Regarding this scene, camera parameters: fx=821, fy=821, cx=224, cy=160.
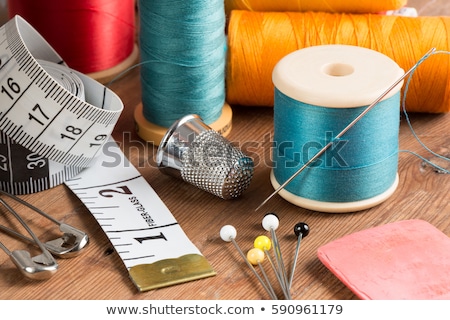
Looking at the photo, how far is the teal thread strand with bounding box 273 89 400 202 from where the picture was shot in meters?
1.51

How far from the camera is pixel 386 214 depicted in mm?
1591

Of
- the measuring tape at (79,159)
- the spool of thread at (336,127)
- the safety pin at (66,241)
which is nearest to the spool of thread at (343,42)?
the spool of thread at (336,127)

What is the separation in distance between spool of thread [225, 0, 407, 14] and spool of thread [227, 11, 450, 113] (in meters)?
0.05

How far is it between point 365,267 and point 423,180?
1.16 ft

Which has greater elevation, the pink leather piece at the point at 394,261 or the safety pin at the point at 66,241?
the pink leather piece at the point at 394,261

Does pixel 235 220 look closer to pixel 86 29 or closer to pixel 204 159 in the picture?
pixel 204 159

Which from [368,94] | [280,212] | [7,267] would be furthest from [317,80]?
[7,267]

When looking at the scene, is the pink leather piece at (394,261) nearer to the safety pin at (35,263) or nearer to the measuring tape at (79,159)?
the measuring tape at (79,159)

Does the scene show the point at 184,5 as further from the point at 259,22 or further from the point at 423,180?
the point at 423,180

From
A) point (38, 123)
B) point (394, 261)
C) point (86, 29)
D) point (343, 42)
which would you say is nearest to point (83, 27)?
point (86, 29)

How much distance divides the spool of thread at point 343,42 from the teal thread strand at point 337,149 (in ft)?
0.96

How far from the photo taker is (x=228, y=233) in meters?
1.52

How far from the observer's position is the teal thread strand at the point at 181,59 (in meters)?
1.70

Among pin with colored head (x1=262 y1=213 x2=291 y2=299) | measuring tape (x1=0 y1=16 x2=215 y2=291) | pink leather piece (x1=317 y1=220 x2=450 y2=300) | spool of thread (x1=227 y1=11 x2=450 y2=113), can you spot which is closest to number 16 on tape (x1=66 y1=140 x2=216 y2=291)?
measuring tape (x1=0 y1=16 x2=215 y2=291)
